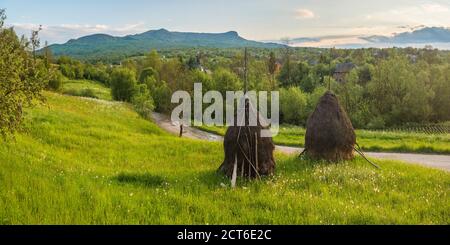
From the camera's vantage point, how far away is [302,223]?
9.58 meters

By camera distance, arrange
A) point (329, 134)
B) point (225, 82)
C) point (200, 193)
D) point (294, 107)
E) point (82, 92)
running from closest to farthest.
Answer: point (200, 193) → point (329, 134) → point (294, 107) → point (225, 82) → point (82, 92)

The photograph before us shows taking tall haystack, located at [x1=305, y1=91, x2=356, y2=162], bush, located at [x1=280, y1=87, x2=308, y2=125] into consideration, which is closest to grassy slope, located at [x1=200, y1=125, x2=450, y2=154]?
tall haystack, located at [x1=305, y1=91, x2=356, y2=162]

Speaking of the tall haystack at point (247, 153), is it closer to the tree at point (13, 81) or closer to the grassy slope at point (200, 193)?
the grassy slope at point (200, 193)

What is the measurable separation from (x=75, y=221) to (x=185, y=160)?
1153 centimetres

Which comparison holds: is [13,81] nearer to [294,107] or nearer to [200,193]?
[200,193]

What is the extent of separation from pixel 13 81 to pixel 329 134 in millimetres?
A: 12532

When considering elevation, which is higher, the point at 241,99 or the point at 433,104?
the point at 241,99

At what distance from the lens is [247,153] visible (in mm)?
14742

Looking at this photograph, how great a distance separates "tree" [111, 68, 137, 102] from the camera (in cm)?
8769

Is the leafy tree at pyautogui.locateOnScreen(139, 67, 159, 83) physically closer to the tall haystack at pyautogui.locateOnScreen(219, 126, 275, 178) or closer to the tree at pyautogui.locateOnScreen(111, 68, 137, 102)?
the tree at pyautogui.locateOnScreen(111, 68, 137, 102)

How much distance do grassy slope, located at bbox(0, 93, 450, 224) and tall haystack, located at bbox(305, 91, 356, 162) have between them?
2.92 ft

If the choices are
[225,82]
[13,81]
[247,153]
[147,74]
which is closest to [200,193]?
[247,153]
